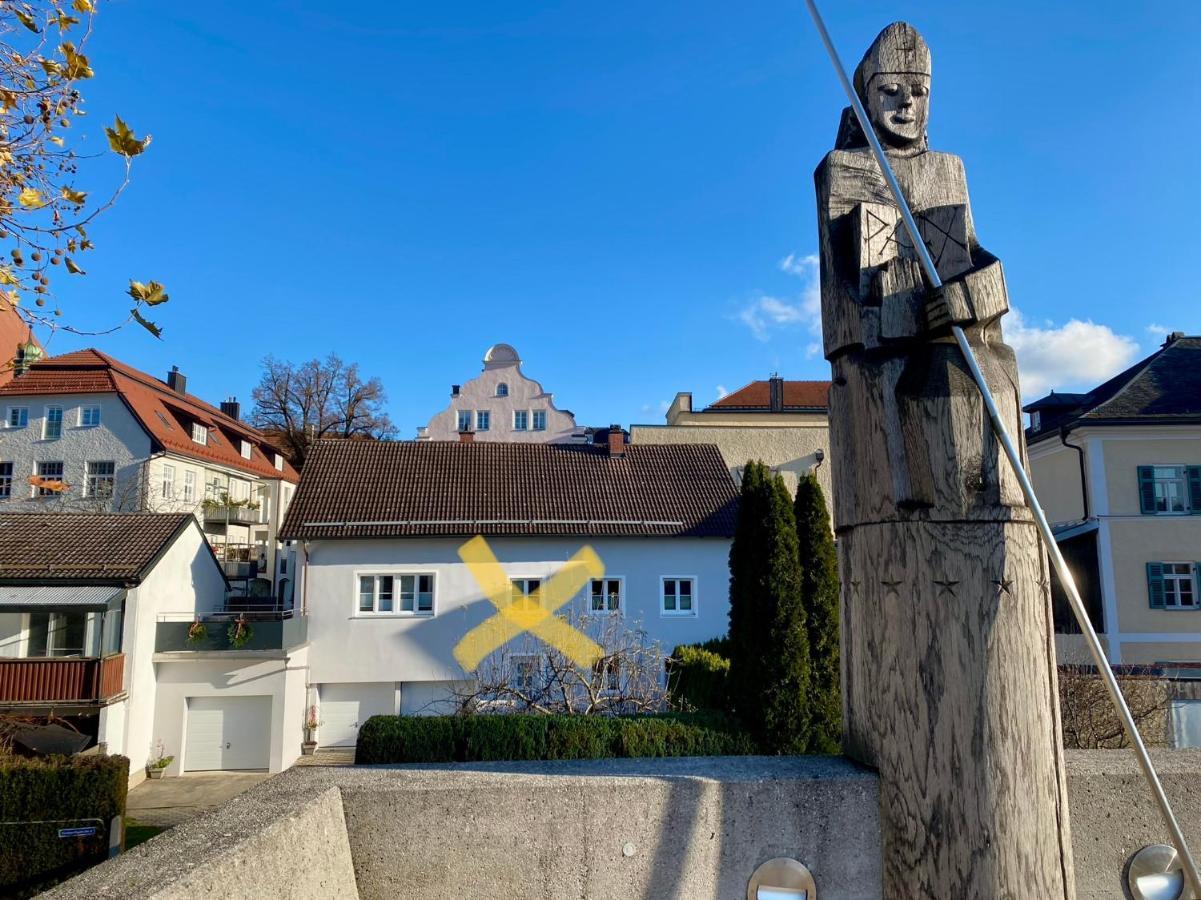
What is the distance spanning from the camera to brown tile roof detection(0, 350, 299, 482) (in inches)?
1289

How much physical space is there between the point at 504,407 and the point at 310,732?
24266 millimetres

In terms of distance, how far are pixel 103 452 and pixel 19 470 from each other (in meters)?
3.94

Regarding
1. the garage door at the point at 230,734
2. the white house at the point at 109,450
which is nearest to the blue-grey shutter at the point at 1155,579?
the garage door at the point at 230,734

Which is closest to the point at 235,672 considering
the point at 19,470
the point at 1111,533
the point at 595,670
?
the point at 595,670

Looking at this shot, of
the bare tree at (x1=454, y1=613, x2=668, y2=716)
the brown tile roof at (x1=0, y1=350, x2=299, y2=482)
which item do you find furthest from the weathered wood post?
the brown tile roof at (x1=0, y1=350, x2=299, y2=482)

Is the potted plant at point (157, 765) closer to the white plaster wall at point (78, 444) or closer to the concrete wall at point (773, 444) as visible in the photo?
the white plaster wall at point (78, 444)

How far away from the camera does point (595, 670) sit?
51.9 ft

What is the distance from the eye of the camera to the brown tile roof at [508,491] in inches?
903

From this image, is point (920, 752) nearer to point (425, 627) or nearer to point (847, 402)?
point (847, 402)

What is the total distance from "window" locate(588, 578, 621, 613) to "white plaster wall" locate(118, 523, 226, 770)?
11424mm

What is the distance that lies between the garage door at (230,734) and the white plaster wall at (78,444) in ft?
46.9

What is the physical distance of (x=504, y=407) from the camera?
43.9 m

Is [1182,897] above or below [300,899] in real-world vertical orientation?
below

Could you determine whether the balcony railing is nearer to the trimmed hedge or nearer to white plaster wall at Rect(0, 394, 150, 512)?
the trimmed hedge
